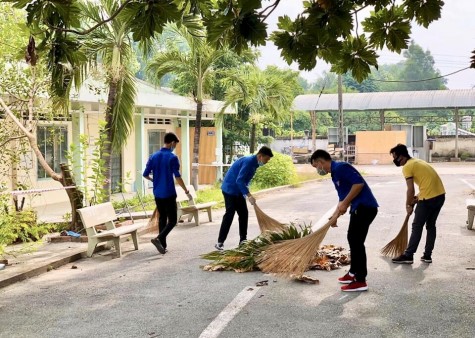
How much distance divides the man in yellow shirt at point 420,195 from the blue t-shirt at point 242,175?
6.56 ft

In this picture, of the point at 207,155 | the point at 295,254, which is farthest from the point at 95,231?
the point at 207,155

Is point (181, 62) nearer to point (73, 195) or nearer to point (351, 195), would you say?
point (73, 195)

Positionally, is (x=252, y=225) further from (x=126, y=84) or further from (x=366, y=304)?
(x=366, y=304)

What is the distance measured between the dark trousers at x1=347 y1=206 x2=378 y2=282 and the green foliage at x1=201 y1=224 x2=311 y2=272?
870 millimetres

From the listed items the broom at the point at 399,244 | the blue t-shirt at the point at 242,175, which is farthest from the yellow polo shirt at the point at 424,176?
the blue t-shirt at the point at 242,175

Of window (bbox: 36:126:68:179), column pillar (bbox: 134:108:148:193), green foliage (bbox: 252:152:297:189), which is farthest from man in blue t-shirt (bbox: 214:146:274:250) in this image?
green foliage (bbox: 252:152:297:189)

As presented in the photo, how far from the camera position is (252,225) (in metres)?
12.2

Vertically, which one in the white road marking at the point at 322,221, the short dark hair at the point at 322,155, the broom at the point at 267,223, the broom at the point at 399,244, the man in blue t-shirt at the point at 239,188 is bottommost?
the white road marking at the point at 322,221

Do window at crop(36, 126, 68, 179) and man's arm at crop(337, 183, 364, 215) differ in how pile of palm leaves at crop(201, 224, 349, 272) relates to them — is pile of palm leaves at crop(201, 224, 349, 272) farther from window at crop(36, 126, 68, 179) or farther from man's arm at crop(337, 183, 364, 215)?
window at crop(36, 126, 68, 179)

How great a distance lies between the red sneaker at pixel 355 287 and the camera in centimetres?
657

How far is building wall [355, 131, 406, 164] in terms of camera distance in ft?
133

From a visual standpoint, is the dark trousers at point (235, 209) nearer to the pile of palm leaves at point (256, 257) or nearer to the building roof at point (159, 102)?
the pile of palm leaves at point (256, 257)

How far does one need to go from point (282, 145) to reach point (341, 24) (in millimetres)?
44376

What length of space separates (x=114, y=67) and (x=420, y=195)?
23.6 ft
